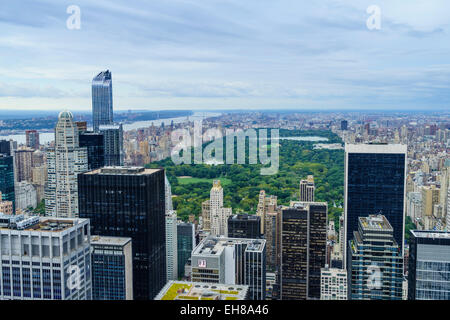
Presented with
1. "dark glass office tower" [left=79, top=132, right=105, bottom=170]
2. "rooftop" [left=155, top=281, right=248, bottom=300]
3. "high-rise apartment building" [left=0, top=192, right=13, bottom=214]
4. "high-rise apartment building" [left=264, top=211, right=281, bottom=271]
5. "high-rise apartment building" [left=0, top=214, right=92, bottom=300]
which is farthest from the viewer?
"high-rise apartment building" [left=264, top=211, right=281, bottom=271]

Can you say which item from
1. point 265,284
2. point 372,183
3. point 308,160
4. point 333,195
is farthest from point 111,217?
point 372,183

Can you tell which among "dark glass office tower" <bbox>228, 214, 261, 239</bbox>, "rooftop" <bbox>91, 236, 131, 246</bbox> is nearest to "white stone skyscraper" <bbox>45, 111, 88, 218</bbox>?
"rooftop" <bbox>91, 236, 131, 246</bbox>

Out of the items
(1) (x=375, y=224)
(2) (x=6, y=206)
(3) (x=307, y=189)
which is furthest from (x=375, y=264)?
(2) (x=6, y=206)

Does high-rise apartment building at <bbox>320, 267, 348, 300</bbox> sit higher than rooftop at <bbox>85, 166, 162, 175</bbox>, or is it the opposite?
rooftop at <bbox>85, 166, 162, 175</bbox>

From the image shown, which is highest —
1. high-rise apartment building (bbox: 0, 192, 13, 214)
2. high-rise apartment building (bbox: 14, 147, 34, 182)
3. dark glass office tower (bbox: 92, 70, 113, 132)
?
dark glass office tower (bbox: 92, 70, 113, 132)

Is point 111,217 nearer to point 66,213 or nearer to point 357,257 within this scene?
point 66,213

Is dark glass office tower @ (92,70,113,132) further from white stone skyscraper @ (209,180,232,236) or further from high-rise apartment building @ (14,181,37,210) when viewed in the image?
white stone skyscraper @ (209,180,232,236)
